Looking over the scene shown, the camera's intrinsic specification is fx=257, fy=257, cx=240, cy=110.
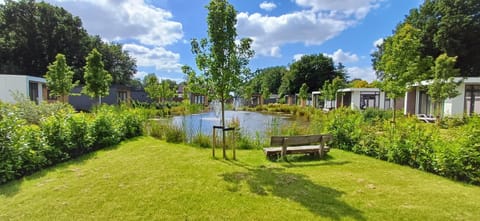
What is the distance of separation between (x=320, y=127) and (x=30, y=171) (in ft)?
23.9

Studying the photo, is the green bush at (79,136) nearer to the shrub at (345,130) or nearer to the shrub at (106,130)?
the shrub at (106,130)

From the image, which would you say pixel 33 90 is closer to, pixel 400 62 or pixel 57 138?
pixel 57 138

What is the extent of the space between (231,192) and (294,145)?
2704 millimetres

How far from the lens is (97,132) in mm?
6641

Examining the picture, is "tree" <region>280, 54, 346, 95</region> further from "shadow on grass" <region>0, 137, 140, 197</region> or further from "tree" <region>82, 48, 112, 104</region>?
"shadow on grass" <region>0, 137, 140, 197</region>

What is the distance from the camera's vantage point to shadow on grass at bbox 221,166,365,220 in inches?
118

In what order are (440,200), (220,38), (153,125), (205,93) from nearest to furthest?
(440,200)
(220,38)
(205,93)
(153,125)

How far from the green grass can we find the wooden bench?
0.48 metres

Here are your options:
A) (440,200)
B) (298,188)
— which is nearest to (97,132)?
(298,188)

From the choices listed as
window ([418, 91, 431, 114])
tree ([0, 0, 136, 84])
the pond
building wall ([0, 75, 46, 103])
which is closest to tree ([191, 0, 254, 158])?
the pond

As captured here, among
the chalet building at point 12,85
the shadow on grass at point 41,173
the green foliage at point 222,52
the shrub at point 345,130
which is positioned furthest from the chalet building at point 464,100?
the chalet building at point 12,85

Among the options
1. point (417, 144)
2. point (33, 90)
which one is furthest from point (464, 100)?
point (33, 90)

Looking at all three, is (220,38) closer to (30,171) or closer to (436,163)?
(30,171)

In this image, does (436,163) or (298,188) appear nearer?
(298,188)
